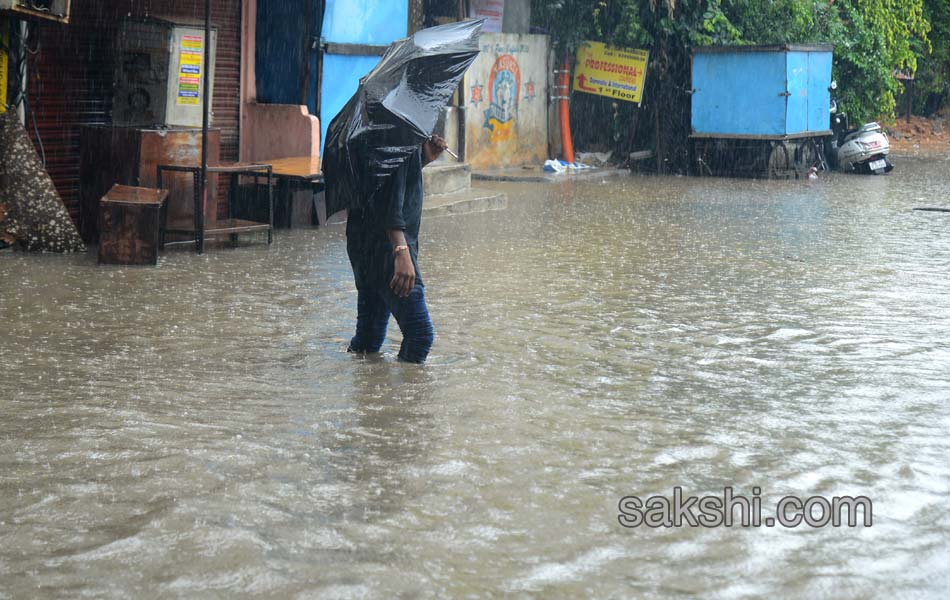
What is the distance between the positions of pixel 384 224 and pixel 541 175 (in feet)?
42.3

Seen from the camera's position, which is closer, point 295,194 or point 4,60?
point 4,60

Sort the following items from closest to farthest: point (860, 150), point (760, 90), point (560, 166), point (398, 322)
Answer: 1. point (398, 322)
2. point (760, 90)
3. point (560, 166)
4. point (860, 150)

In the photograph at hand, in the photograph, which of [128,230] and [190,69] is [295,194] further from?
[128,230]

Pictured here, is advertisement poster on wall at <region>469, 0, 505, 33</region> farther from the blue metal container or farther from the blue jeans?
the blue jeans

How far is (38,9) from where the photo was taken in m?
8.79

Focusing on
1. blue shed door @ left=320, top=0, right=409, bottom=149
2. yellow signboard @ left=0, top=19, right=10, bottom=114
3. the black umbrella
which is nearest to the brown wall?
yellow signboard @ left=0, top=19, right=10, bottom=114

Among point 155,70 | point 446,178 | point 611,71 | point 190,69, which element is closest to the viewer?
point 155,70

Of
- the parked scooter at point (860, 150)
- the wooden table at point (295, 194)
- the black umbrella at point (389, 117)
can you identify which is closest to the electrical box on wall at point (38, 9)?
the wooden table at point (295, 194)

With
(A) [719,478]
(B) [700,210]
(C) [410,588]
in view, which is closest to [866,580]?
(A) [719,478]

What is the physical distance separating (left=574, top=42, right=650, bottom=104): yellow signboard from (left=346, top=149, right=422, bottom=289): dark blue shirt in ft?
49.1

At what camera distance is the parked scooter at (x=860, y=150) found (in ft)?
66.1

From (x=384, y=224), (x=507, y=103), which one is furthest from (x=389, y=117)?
(x=507, y=103)

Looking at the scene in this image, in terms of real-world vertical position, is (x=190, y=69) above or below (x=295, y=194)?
above

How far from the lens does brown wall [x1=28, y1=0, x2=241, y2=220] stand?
9727mm
